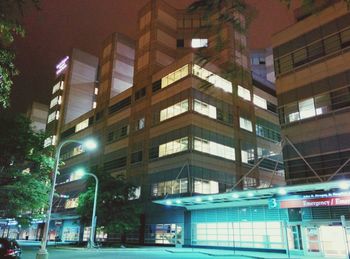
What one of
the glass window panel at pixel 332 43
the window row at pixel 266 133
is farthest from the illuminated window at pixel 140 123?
the glass window panel at pixel 332 43

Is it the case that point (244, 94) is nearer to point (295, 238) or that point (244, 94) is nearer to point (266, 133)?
point (266, 133)

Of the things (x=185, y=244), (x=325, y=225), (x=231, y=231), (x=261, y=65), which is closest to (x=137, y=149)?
(x=185, y=244)

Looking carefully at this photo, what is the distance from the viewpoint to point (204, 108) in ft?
165

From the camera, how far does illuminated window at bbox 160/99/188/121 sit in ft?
162

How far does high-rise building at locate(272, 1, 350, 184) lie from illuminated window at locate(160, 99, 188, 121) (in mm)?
17572

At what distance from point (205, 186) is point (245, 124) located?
1503 centimetres

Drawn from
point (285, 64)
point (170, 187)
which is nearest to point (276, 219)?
point (285, 64)

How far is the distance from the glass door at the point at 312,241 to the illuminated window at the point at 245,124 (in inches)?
1145

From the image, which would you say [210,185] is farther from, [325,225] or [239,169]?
[325,225]

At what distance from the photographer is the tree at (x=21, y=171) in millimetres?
29219

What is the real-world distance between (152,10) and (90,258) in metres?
48.3

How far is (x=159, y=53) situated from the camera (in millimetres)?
59531

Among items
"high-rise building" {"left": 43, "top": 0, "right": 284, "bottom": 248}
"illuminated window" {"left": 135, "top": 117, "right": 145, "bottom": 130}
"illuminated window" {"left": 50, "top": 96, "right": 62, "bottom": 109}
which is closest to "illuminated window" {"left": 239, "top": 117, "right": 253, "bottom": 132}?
"high-rise building" {"left": 43, "top": 0, "right": 284, "bottom": 248}

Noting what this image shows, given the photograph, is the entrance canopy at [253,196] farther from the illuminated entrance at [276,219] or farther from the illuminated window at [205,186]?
the illuminated window at [205,186]
